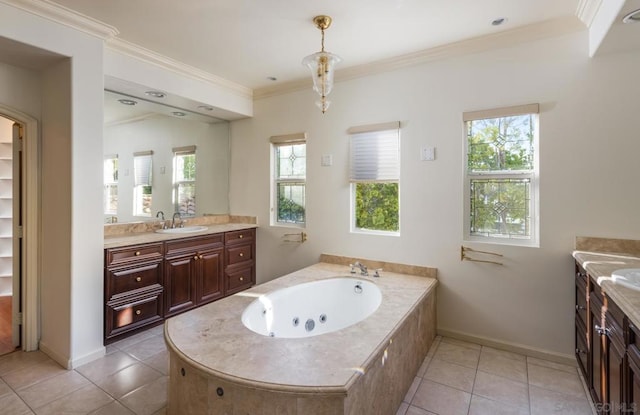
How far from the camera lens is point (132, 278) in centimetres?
297

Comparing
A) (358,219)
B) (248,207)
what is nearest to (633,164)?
(358,219)

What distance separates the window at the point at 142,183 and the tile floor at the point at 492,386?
3252 millimetres

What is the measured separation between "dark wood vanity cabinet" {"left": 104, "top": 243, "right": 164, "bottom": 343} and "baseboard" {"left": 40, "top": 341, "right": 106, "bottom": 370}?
15cm

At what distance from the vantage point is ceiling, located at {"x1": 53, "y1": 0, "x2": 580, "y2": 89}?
2.33 m

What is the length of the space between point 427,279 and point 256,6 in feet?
8.79

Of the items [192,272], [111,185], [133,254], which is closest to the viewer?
[133,254]

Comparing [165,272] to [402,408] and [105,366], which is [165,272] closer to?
[105,366]

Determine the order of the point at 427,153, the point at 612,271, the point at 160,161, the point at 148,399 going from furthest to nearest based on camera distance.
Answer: the point at 160,161 → the point at 427,153 → the point at 148,399 → the point at 612,271

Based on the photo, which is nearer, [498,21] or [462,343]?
[498,21]

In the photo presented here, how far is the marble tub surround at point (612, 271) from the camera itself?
135cm

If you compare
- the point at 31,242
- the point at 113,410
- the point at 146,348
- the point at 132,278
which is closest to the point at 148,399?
the point at 113,410

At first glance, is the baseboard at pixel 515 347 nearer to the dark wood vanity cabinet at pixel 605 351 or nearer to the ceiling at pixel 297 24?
the dark wood vanity cabinet at pixel 605 351

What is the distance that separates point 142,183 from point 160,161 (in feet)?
1.21

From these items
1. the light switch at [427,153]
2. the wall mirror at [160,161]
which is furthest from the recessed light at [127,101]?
the light switch at [427,153]
